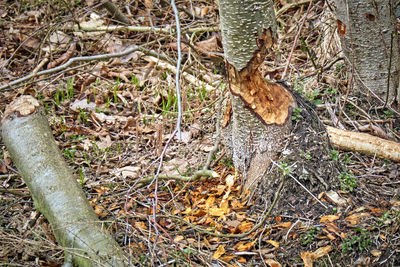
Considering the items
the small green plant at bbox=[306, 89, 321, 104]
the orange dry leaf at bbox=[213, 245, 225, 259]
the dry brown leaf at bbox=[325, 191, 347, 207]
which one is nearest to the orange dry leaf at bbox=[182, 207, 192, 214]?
the orange dry leaf at bbox=[213, 245, 225, 259]

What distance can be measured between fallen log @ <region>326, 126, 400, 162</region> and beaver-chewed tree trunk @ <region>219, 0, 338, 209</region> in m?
0.31

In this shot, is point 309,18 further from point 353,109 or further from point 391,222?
point 391,222

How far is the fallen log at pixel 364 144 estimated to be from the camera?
3327 millimetres

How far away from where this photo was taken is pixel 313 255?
2.65 m

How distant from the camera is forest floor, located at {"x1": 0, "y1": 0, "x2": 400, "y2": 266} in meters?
2.76

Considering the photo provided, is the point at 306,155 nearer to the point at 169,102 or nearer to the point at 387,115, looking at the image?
the point at 387,115

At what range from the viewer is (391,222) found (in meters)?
2.71

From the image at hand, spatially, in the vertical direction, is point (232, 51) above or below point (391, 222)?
above

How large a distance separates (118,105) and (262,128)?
89.6 inches

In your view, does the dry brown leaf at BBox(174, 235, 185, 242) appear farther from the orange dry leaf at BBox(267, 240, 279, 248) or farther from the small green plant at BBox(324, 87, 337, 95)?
the small green plant at BBox(324, 87, 337, 95)

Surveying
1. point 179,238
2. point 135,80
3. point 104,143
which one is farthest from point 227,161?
point 135,80

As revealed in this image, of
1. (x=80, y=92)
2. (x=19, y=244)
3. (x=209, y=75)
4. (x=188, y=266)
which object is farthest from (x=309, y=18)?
(x=19, y=244)

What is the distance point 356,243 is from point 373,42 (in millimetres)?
1867

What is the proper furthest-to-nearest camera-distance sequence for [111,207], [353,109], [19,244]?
[353,109]
[111,207]
[19,244]
